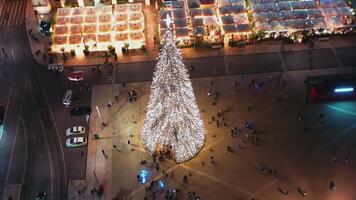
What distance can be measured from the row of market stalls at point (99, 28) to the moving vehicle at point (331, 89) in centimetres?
2531

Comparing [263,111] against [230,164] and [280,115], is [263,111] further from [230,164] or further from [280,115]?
[230,164]

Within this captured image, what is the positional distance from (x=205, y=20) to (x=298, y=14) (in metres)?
14.3

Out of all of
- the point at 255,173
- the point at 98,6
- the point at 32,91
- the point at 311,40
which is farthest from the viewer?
the point at 98,6

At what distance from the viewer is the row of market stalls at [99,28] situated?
70.8 meters

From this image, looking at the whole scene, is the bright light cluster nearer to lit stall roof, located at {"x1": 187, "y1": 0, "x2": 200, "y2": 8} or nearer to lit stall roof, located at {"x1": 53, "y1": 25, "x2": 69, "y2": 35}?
lit stall roof, located at {"x1": 53, "y1": 25, "x2": 69, "y2": 35}

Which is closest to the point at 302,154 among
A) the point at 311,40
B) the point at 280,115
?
the point at 280,115

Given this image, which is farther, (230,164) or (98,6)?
(98,6)

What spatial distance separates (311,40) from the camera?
71750 mm

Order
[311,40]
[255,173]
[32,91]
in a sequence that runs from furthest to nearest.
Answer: [311,40] → [32,91] → [255,173]

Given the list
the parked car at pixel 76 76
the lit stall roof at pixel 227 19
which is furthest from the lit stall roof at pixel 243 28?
the parked car at pixel 76 76

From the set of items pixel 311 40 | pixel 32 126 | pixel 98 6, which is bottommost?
pixel 32 126

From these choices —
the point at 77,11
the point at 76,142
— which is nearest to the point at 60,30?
the point at 77,11

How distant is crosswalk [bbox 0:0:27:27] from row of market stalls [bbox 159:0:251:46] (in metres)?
22.7

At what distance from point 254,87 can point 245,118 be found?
587 centimetres
